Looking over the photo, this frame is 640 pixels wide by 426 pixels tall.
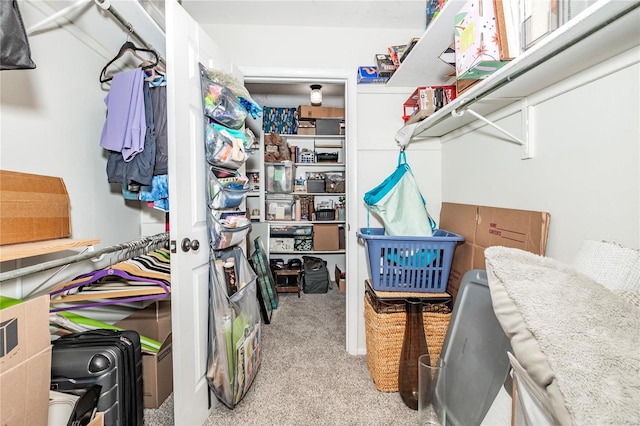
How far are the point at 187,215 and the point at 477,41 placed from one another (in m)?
1.35

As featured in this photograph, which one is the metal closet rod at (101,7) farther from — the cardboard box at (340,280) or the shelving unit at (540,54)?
the cardboard box at (340,280)

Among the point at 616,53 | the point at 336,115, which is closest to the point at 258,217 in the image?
the point at 336,115

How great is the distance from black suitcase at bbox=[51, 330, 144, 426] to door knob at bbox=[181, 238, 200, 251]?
1.44ft

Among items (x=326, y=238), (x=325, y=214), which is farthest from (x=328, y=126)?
(x=326, y=238)

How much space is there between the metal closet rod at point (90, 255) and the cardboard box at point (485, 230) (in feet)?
5.55

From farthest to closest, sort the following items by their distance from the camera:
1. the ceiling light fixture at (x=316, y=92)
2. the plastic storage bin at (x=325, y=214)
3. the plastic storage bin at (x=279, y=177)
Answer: the plastic storage bin at (x=325, y=214), the plastic storage bin at (x=279, y=177), the ceiling light fixture at (x=316, y=92)

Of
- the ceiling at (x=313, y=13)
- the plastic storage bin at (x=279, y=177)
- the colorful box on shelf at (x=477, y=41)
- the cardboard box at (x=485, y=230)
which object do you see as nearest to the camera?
the colorful box on shelf at (x=477, y=41)

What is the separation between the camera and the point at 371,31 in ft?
6.42

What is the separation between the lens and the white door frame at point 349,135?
75.2 inches

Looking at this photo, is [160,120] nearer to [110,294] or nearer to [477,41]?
[110,294]

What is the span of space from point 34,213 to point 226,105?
36.2 inches

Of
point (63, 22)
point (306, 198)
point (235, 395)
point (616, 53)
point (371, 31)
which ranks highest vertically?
point (371, 31)

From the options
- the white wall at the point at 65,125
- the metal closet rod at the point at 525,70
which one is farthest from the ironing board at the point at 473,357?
the white wall at the point at 65,125

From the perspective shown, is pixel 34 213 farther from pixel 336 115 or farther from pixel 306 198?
pixel 336 115
